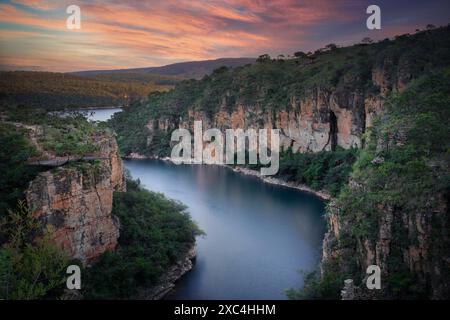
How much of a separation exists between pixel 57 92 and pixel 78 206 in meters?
20.5

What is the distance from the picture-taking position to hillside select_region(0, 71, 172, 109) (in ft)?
59.4

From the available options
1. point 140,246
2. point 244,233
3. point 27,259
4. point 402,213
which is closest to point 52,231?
point 27,259

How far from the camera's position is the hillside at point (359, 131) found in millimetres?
8398

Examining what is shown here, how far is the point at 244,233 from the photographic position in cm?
1758

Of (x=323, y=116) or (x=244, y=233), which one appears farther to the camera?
(x=323, y=116)

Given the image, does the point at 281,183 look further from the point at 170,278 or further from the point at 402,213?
the point at 402,213

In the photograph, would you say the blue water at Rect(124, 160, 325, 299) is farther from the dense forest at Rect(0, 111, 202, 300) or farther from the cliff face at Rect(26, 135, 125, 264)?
the cliff face at Rect(26, 135, 125, 264)

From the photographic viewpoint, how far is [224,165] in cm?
3188

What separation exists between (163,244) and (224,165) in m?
18.5

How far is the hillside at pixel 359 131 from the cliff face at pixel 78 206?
18.6ft

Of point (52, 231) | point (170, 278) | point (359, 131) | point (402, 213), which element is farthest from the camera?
point (359, 131)

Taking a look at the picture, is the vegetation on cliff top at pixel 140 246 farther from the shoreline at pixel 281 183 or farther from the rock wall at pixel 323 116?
the rock wall at pixel 323 116

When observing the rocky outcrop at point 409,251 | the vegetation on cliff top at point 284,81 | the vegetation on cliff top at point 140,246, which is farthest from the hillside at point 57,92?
the rocky outcrop at point 409,251
